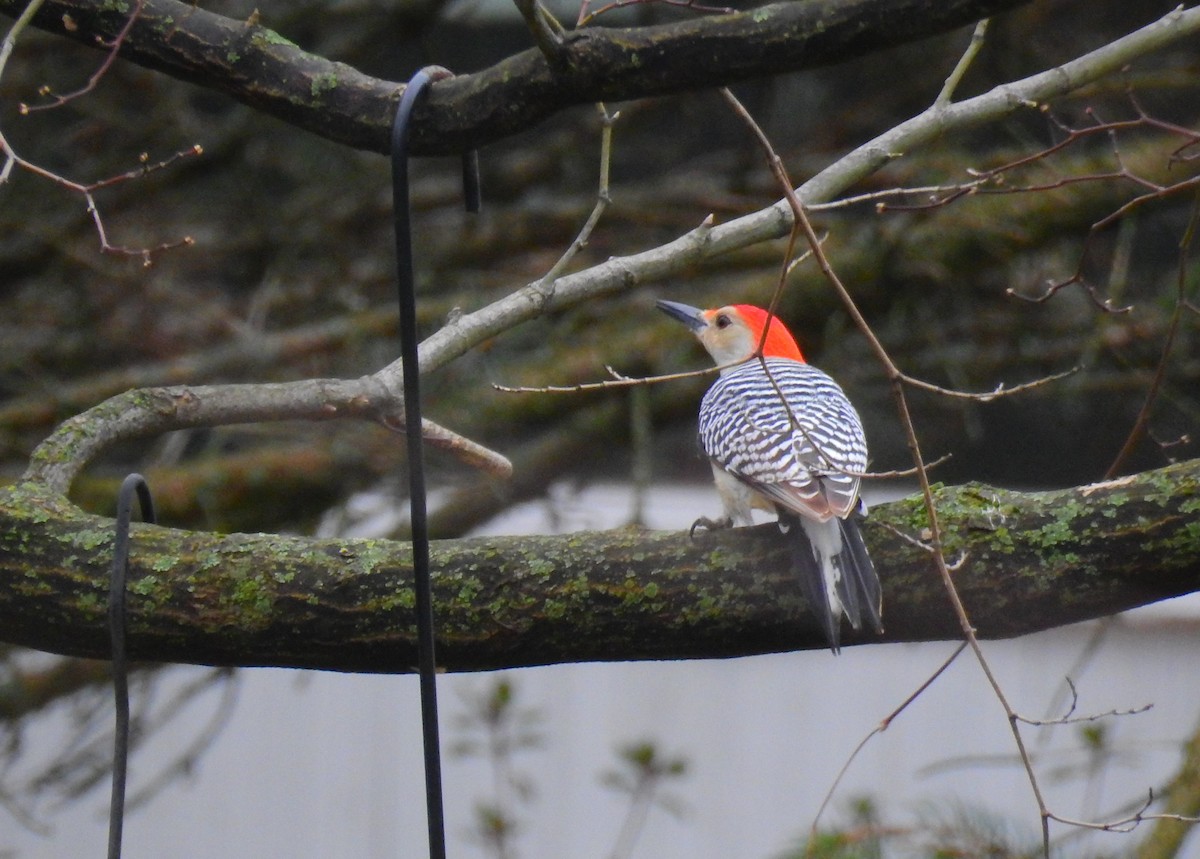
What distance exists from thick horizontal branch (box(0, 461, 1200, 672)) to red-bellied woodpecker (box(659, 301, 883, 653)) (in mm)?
69

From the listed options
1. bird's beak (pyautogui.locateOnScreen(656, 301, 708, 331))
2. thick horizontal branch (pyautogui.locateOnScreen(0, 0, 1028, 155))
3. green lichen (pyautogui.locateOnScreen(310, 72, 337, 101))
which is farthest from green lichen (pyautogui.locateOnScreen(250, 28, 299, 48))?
bird's beak (pyautogui.locateOnScreen(656, 301, 708, 331))

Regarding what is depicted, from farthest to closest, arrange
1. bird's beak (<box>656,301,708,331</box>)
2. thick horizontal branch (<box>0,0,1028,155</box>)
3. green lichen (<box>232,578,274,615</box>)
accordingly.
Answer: bird's beak (<box>656,301,708,331</box>)
green lichen (<box>232,578,274,615</box>)
thick horizontal branch (<box>0,0,1028,155</box>)

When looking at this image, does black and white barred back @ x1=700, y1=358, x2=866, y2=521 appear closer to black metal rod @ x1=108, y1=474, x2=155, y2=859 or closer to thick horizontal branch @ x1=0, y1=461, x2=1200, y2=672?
thick horizontal branch @ x1=0, y1=461, x2=1200, y2=672

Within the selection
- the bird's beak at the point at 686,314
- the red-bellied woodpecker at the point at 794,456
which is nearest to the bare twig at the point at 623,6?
the red-bellied woodpecker at the point at 794,456

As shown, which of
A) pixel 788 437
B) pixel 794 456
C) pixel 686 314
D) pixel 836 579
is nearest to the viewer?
pixel 836 579

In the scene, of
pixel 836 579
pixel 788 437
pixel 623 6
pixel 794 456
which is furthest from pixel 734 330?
pixel 836 579

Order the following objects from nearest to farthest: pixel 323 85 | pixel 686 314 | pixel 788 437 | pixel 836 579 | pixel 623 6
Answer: pixel 323 85 → pixel 836 579 → pixel 623 6 → pixel 788 437 → pixel 686 314

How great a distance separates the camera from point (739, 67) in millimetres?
1221

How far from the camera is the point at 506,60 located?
143cm

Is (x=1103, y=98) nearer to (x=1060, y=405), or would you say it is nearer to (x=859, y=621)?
(x=1060, y=405)

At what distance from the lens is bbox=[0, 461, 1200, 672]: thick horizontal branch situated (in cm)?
179

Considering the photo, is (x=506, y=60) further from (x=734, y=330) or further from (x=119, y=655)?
(x=734, y=330)

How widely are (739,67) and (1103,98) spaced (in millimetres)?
3901

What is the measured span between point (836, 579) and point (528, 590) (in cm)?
44
